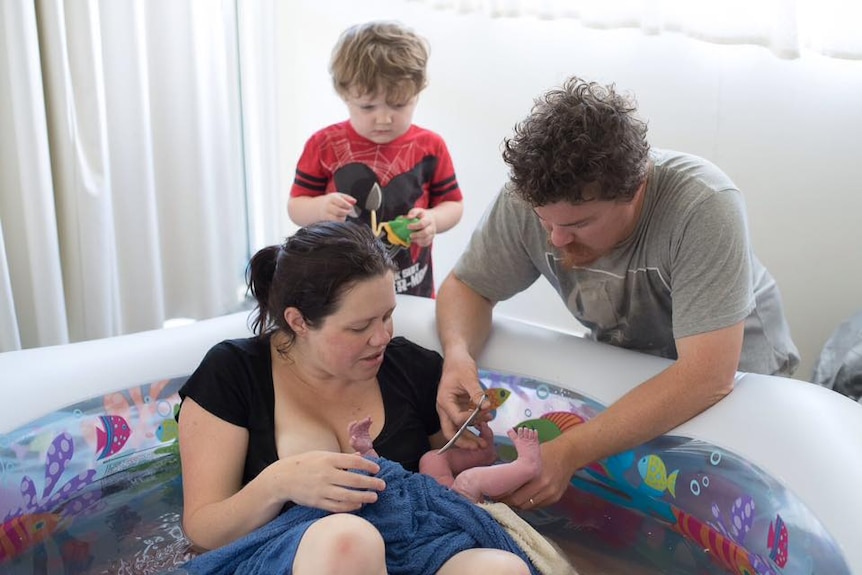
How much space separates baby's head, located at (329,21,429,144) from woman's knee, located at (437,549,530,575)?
1.08 meters

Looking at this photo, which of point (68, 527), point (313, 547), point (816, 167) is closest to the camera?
point (313, 547)

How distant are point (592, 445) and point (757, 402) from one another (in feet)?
0.94

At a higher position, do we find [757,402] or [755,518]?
[757,402]

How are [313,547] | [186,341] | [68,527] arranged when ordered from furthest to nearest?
[186,341]
[68,527]
[313,547]

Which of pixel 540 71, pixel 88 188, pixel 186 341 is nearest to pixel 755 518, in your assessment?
pixel 186 341

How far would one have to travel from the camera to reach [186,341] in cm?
186

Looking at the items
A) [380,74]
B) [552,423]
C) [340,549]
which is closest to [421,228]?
[380,74]

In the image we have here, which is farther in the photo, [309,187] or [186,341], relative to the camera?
[309,187]

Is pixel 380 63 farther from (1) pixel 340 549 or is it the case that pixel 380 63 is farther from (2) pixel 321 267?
(1) pixel 340 549

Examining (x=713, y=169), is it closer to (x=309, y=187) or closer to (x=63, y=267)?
(x=309, y=187)

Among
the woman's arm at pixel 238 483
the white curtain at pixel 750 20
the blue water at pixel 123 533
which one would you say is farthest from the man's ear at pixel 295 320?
the white curtain at pixel 750 20

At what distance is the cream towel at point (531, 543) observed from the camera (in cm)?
141

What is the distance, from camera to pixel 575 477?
1.72m

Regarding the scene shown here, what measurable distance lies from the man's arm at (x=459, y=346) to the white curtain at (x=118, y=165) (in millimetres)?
1131
